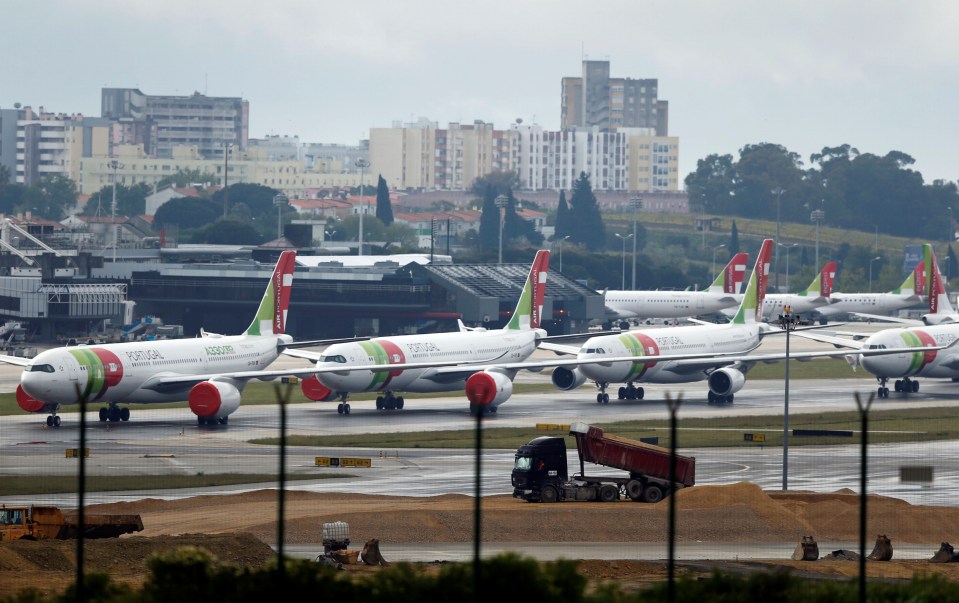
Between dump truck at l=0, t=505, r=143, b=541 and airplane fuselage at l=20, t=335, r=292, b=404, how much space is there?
23955 millimetres

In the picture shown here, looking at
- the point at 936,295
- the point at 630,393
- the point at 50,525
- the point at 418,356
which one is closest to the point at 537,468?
the point at 50,525

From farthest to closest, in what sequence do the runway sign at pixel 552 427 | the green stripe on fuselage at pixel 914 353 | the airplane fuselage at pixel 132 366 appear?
the green stripe on fuselage at pixel 914 353, the runway sign at pixel 552 427, the airplane fuselage at pixel 132 366

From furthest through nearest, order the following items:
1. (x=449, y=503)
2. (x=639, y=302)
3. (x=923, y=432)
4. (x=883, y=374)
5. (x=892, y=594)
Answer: (x=639, y=302) < (x=883, y=374) < (x=923, y=432) < (x=449, y=503) < (x=892, y=594)

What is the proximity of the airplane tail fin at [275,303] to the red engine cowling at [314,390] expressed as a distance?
372cm

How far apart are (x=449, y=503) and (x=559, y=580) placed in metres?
21.9

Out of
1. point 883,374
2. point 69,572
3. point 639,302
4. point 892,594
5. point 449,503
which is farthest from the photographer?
point 639,302

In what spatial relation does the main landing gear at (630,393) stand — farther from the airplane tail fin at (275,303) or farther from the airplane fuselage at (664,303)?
the airplane fuselage at (664,303)

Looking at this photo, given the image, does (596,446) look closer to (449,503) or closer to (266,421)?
(449,503)

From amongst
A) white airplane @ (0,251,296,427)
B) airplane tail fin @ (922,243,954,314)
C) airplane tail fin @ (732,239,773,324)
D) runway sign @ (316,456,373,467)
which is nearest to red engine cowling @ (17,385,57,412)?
white airplane @ (0,251,296,427)

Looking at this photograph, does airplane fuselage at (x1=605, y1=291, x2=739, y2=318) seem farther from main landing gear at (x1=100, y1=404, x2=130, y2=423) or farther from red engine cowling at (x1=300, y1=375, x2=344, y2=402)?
main landing gear at (x1=100, y1=404, x2=130, y2=423)

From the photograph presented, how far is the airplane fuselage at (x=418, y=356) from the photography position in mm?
80375

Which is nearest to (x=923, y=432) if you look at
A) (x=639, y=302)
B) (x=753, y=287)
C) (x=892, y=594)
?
(x=753, y=287)

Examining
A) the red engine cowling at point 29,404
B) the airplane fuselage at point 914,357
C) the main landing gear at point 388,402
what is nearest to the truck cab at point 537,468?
the red engine cowling at point 29,404

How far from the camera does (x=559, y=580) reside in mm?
28547
